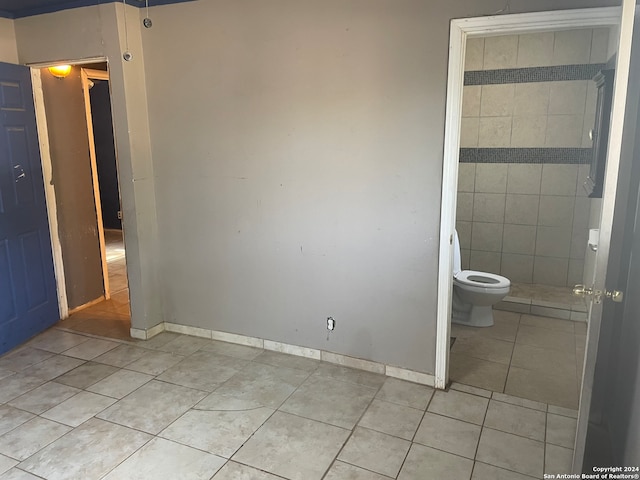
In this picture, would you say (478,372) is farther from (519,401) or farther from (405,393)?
(405,393)

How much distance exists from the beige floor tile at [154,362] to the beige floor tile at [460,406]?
1680mm

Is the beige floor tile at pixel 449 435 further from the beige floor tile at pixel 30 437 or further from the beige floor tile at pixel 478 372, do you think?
the beige floor tile at pixel 30 437

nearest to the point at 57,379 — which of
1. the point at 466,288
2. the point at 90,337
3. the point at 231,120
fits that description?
the point at 90,337

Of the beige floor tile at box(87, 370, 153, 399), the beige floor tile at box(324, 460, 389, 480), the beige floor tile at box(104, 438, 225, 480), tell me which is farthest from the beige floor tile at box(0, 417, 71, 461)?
the beige floor tile at box(324, 460, 389, 480)

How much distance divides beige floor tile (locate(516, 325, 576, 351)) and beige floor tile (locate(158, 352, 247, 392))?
81.0 inches

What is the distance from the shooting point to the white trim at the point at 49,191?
3465mm

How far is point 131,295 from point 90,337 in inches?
18.3

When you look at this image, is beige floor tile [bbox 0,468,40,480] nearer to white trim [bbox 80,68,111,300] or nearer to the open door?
the open door

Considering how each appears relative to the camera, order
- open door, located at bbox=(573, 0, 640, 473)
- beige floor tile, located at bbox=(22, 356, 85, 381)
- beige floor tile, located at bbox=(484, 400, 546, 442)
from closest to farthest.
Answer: open door, located at bbox=(573, 0, 640, 473) → beige floor tile, located at bbox=(484, 400, 546, 442) → beige floor tile, located at bbox=(22, 356, 85, 381)


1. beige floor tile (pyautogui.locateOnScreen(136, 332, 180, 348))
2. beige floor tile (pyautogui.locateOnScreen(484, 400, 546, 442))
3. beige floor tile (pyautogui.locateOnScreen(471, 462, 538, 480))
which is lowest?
beige floor tile (pyautogui.locateOnScreen(471, 462, 538, 480))

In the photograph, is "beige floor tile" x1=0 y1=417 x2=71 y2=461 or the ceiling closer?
"beige floor tile" x1=0 y1=417 x2=71 y2=461

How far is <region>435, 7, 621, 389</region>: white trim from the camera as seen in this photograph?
218 centimetres

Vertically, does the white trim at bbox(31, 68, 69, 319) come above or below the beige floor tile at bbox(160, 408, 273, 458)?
above

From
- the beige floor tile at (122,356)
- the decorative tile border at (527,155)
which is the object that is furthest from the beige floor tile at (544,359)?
the beige floor tile at (122,356)
